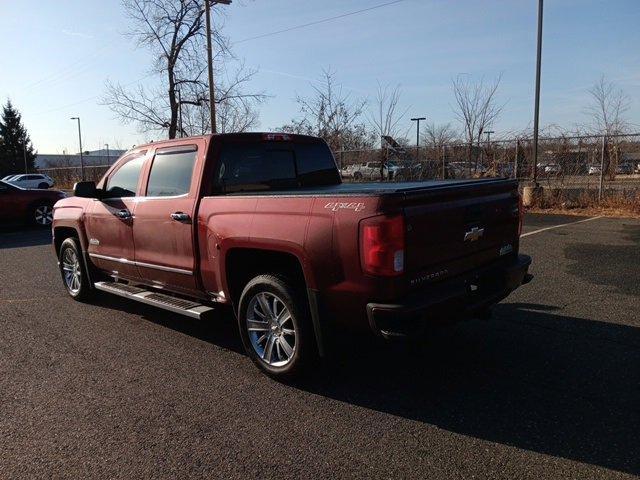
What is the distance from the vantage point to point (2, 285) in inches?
310

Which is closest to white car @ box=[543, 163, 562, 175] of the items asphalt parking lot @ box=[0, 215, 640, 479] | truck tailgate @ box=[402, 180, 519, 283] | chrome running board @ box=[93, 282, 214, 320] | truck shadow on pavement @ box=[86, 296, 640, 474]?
asphalt parking lot @ box=[0, 215, 640, 479]

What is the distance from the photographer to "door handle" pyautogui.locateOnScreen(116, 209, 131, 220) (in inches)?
215

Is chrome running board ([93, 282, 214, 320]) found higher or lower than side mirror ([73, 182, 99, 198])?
lower

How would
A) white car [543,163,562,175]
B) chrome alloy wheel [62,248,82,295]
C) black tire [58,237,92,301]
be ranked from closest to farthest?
black tire [58,237,92,301] → chrome alloy wheel [62,248,82,295] → white car [543,163,562,175]

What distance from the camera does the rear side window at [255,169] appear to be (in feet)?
15.6

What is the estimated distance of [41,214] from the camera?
607 inches

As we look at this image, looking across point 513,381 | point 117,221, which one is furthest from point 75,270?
point 513,381

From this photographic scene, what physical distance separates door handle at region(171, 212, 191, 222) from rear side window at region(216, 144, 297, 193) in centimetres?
38

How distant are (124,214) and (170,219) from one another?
936mm

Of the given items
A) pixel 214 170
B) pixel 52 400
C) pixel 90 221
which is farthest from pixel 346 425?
pixel 90 221

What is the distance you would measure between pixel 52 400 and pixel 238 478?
6.03 ft

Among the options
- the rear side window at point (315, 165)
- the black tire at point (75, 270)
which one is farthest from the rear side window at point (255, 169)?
the black tire at point (75, 270)

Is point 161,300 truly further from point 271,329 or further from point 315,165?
point 315,165

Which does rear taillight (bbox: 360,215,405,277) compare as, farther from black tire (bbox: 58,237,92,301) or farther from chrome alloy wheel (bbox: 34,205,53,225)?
chrome alloy wheel (bbox: 34,205,53,225)
